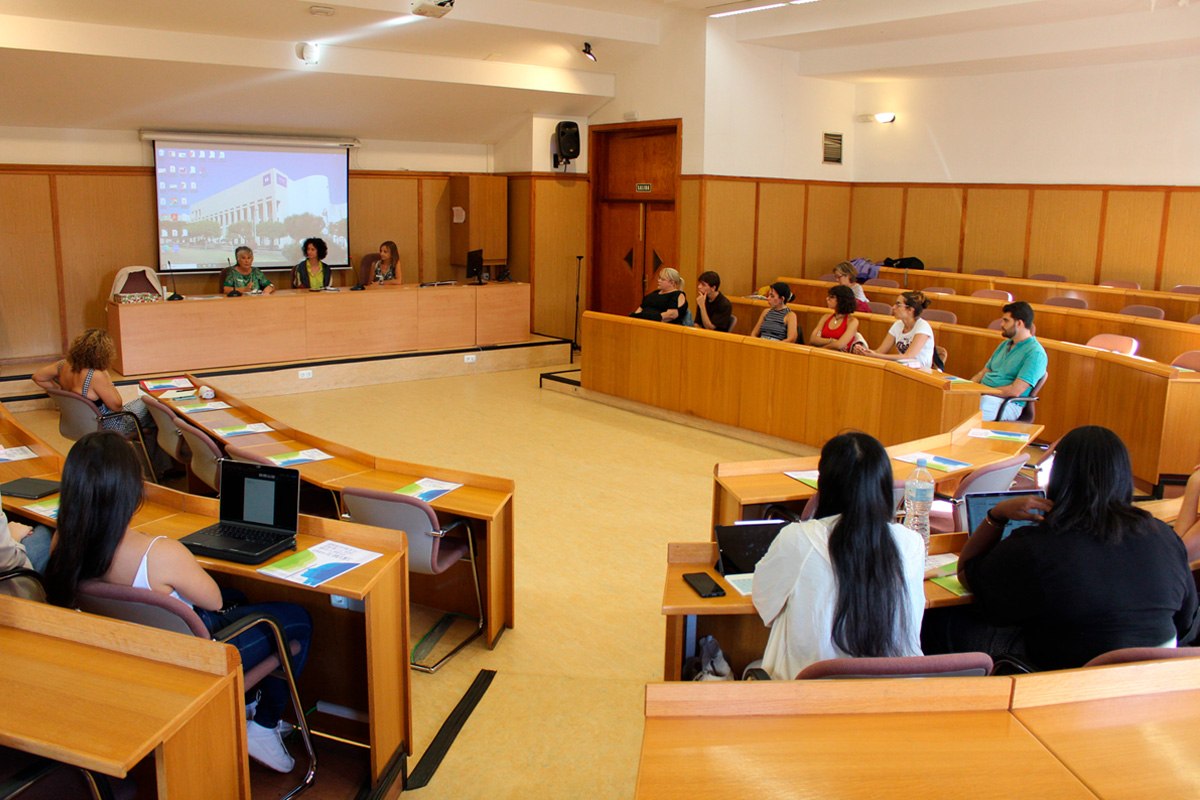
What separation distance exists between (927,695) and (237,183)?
960 centimetres

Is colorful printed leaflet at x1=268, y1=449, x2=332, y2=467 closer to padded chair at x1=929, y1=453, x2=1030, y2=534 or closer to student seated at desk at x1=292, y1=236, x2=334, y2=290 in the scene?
padded chair at x1=929, y1=453, x2=1030, y2=534

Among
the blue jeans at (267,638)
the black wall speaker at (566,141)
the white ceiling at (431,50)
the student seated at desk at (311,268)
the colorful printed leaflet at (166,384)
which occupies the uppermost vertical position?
the white ceiling at (431,50)

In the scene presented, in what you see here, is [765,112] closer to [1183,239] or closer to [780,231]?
[780,231]

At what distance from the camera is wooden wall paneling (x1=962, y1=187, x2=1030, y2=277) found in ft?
36.3

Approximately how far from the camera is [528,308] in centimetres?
1089

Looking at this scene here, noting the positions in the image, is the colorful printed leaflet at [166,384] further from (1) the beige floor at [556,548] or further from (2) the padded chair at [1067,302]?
(2) the padded chair at [1067,302]

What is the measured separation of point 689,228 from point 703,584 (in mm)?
8028

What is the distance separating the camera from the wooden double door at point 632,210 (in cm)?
1065

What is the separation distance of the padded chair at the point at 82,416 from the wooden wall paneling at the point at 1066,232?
32.8 feet

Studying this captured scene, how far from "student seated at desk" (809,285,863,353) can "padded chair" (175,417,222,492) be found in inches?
181

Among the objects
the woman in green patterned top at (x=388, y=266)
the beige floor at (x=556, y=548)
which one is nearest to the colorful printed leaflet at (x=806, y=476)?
the beige floor at (x=556, y=548)

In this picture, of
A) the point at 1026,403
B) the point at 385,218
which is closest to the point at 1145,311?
the point at 1026,403

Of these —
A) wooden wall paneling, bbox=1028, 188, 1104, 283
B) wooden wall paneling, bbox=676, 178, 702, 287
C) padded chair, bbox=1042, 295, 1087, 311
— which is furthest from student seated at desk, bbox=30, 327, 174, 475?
wooden wall paneling, bbox=1028, 188, 1104, 283

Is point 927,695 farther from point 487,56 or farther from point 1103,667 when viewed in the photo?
point 487,56
